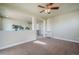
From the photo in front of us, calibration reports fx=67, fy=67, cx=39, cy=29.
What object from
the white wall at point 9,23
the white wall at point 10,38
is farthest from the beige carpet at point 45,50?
the white wall at point 9,23

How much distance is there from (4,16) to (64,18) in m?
2.03

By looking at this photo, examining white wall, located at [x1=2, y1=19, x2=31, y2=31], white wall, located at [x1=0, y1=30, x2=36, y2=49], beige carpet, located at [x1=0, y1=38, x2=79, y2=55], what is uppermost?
white wall, located at [x1=2, y1=19, x2=31, y2=31]

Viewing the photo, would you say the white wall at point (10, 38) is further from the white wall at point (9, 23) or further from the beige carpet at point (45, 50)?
the white wall at point (9, 23)

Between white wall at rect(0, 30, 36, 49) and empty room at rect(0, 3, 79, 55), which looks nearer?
empty room at rect(0, 3, 79, 55)


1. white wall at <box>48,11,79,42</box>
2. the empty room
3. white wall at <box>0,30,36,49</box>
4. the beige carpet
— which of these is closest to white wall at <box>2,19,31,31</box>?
the empty room

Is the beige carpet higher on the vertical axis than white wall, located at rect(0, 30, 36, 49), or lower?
lower

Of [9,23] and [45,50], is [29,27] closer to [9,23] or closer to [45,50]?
[9,23]

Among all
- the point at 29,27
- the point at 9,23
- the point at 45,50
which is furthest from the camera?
the point at 29,27

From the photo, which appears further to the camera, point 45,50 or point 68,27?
point 68,27

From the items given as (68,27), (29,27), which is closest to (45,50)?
(29,27)

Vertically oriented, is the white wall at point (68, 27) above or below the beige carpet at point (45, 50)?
above

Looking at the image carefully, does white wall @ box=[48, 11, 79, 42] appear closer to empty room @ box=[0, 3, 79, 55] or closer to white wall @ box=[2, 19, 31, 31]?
empty room @ box=[0, 3, 79, 55]

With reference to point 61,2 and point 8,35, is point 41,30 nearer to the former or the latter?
point 8,35

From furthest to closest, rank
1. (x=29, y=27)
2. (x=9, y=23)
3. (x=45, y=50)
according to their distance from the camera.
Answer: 1. (x=29, y=27)
2. (x=45, y=50)
3. (x=9, y=23)
